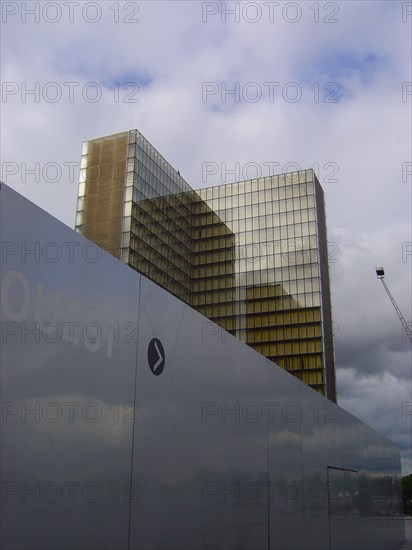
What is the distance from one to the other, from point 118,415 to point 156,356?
33.9 inches

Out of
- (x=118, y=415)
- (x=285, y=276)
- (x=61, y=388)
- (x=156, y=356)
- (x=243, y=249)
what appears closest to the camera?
(x=61, y=388)

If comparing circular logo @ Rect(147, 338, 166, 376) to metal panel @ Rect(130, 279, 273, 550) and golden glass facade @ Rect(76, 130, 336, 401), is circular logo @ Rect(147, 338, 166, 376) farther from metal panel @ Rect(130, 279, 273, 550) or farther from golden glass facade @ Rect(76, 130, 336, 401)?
golden glass facade @ Rect(76, 130, 336, 401)

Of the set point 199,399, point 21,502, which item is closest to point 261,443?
point 199,399

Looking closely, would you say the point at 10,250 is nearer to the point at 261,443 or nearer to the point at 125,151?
the point at 261,443

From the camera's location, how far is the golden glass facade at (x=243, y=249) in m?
54.9

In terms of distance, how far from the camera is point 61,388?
4082 millimetres

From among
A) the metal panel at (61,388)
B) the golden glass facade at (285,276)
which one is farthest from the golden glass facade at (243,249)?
the metal panel at (61,388)

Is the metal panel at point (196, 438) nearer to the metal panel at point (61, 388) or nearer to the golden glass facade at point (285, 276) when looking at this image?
the metal panel at point (61, 388)

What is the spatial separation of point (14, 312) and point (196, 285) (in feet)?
193

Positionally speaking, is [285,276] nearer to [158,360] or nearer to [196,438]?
[196,438]

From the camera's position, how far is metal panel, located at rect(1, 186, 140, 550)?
3.67 meters

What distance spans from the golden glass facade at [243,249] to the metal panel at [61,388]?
4887 centimetres

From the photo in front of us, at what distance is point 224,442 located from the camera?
22.8 ft

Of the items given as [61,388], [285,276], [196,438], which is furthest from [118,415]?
[285,276]
